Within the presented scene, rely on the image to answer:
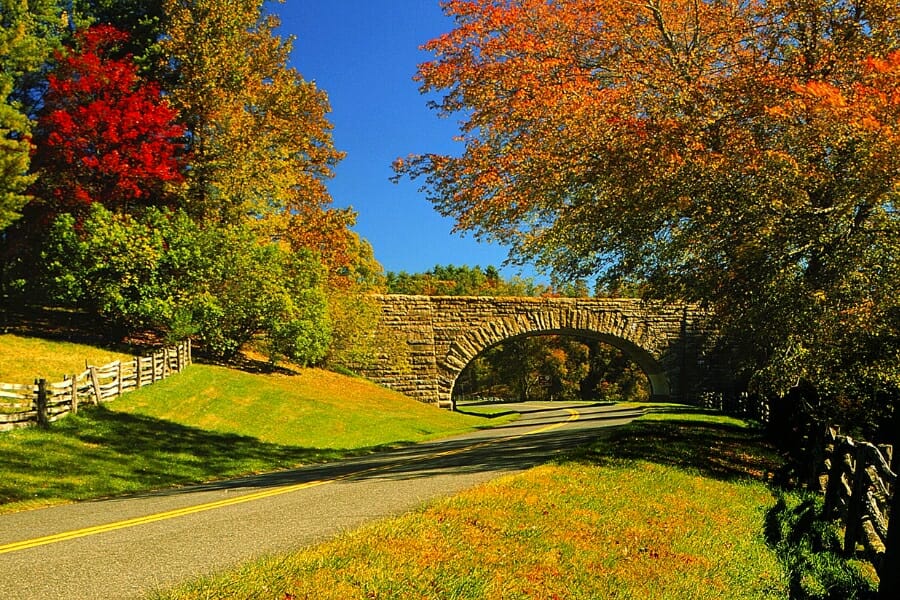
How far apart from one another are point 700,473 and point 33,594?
35.2ft

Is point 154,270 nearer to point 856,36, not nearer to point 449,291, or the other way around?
point 856,36

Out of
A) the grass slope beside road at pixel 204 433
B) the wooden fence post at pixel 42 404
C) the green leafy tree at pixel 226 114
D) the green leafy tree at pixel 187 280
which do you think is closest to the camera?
the grass slope beside road at pixel 204 433

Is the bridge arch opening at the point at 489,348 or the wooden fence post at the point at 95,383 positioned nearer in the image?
the wooden fence post at the point at 95,383

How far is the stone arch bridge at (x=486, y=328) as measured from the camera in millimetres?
38312

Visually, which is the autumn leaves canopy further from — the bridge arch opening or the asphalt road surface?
the asphalt road surface

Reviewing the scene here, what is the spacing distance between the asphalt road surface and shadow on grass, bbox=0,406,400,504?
6.31ft

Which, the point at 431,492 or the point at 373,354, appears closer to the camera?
the point at 431,492

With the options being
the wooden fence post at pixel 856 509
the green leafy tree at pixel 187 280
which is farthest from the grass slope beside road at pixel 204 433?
the wooden fence post at pixel 856 509

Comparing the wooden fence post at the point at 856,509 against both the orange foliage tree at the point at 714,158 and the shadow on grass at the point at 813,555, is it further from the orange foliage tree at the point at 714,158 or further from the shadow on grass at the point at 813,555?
the orange foliage tree at the point at 714,158

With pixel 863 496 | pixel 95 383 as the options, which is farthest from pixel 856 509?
pixel 95 383

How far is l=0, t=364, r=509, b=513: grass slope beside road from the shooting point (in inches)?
590

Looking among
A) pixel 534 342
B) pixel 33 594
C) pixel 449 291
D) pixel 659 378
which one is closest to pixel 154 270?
pixel 33 594

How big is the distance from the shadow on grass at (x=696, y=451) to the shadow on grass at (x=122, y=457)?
8.33 m

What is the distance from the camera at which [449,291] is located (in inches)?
3536
